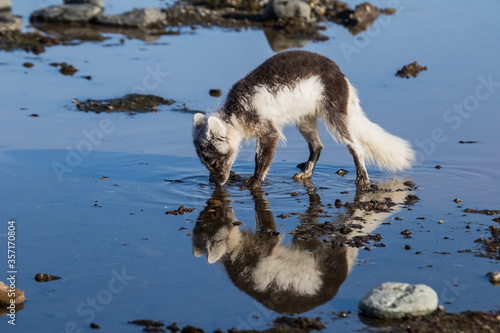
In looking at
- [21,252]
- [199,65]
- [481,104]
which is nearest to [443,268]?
[21,252]

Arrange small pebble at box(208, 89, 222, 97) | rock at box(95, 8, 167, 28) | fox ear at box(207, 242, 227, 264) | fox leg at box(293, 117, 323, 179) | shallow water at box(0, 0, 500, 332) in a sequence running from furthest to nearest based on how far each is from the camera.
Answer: rock at box(95, 8, 167, 28), small pebble at box(208, 89, 222, 97), fox leg at box(293, 117, 323, 179), fox ear at box(207, 242, 227, 264), shallow water at box(0, 0, 500, 332)

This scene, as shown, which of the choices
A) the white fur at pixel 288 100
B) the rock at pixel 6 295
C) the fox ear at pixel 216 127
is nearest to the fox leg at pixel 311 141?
the white fur at pixel 288 100

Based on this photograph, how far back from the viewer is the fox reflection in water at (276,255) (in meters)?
5.48

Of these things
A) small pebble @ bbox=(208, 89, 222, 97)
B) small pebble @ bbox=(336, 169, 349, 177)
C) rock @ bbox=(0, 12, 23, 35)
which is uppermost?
small pebble @ bbox=(336, 169, 349, 177)

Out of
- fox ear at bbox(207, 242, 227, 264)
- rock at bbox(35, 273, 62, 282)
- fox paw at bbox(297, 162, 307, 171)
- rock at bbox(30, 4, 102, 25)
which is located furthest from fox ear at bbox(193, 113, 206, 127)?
rock at bbox(30, 4, 102, 25)

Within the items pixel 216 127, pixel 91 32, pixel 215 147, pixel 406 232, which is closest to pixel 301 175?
pixel 215 147

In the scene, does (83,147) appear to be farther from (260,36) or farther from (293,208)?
(260,36)

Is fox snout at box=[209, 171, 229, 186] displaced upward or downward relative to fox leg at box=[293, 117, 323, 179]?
downward

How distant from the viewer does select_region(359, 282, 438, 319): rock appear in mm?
4949

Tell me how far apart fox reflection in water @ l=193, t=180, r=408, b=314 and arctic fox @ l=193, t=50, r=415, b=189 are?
612 millimetres

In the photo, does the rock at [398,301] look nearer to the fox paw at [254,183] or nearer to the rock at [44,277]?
the rock at [44,277]

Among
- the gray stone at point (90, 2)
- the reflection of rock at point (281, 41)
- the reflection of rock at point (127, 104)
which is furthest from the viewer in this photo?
the gray stone at point (90, 2)

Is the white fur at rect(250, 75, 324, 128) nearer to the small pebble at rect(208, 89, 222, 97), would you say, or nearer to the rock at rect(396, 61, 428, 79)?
the small pebble at rect(208, 89, 222, 97)

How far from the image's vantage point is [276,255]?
6270mm
